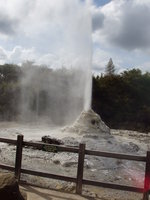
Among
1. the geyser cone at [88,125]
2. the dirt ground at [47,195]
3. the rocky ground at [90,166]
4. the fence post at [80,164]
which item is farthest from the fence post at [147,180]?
the geyser cone at [88,125]

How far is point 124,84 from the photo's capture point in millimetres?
34531

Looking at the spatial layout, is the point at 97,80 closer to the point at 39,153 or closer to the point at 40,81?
the point at 40,81

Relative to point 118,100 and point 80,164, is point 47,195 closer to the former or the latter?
point 80,164

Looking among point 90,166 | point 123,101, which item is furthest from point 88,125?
point 123,101

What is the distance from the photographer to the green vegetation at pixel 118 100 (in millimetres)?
31922

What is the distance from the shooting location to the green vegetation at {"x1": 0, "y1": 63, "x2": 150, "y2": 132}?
105 feet

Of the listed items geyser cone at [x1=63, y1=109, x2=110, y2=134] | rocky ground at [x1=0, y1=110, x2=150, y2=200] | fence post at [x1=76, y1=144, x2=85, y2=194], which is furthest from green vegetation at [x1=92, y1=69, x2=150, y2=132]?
fence post at [x1=76, y1=144, x2=85, y2=194]

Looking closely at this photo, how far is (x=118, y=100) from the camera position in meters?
32.5

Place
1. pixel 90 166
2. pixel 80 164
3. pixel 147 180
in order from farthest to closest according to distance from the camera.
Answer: pixel 90 166 < pixel 80 164 < pixel 147 180

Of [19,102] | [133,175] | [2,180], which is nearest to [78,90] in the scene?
[19,102]

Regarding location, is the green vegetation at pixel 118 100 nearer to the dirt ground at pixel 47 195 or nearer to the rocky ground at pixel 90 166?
the rocky ground at pixel 90 166

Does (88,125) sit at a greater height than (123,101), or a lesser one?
lesser

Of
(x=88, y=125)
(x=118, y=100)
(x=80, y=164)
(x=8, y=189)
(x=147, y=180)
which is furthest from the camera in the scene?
(x=118, y=100)

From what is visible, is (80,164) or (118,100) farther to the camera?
(118,100)
